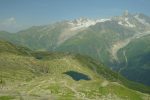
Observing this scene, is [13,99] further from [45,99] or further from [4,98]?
[45,99]

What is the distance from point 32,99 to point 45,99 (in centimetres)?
797

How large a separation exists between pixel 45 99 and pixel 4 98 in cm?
2493

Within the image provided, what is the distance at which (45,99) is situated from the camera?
198 m

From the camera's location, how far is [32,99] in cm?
19625

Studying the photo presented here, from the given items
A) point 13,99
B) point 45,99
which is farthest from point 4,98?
point 45,99

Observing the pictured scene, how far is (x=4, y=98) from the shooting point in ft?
648

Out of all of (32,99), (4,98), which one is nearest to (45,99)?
(32,99)

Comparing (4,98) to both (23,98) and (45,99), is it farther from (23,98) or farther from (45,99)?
(45,99)

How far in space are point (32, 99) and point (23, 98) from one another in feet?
23.1

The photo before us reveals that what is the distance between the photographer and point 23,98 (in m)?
200

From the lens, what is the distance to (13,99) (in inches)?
7638

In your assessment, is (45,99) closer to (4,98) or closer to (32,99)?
(32,99)

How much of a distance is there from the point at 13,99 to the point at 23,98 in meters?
7.75
